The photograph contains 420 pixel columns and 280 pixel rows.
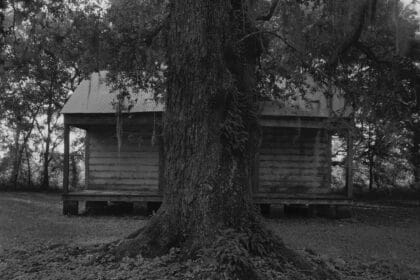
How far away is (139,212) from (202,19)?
10126mm

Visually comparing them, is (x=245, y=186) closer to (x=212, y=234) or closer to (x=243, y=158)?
(x=243, y=158)

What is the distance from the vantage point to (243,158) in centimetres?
640

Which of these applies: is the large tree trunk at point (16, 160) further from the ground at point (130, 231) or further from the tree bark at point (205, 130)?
the tree bark at point (205, 130)

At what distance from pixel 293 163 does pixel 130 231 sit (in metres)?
6.43

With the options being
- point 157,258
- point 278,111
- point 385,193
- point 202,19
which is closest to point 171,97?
point 202,19

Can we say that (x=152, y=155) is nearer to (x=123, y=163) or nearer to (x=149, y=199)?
(x=123, y=163)

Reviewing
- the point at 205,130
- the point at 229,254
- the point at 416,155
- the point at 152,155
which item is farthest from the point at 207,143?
the point at 416,155

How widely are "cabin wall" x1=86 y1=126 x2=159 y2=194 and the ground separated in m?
1.79

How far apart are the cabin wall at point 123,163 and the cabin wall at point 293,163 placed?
363cm

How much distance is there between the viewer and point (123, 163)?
52.5ft

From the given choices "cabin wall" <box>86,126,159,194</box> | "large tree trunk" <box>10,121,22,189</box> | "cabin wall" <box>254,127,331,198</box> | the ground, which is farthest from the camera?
"large tree trunk" <box>10,121,22,189</box>

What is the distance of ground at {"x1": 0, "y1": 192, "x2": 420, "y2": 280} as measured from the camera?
6160 mm

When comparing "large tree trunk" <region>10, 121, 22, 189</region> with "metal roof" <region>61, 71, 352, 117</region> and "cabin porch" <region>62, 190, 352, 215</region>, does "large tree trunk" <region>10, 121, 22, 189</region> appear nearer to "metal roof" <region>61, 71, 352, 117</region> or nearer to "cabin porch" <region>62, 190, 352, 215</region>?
"metal roof" <region>61, 71, 352, 117</region>

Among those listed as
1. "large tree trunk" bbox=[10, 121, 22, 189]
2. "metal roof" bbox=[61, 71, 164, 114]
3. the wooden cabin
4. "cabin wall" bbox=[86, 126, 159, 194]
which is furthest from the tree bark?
"large tree trunk" bbox=[10, 121, 22, 189]
